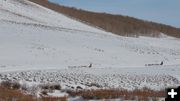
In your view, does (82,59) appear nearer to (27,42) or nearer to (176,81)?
(27,42)

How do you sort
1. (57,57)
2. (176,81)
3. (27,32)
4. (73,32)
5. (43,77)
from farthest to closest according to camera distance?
1. (73,32)
2. (27,32)
3. (57,57)
4. (176,81)
5. (43,77)

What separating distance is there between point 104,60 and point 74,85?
1644 centimetres

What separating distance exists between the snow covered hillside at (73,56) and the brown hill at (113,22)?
38.4 ft

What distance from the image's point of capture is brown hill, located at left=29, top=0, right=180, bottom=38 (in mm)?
68750

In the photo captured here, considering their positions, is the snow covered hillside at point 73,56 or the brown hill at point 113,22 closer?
the snow covered hillside at point 73,56

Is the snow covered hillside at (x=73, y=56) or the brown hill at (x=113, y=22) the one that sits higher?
the brown hill at (x=113, y=22)

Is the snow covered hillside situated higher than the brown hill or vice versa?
the brown hill

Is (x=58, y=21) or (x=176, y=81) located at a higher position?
(x=58, y=21)

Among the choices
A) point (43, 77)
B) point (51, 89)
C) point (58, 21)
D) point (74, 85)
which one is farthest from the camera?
point (58, 21)

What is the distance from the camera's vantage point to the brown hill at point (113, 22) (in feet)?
Result: 226

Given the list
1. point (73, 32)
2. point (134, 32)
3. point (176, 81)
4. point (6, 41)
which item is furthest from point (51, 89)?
point (134, 32)

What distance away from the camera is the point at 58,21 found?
58.8 m

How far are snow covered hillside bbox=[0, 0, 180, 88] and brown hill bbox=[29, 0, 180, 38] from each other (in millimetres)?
11718

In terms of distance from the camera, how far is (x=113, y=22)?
75438 mm
